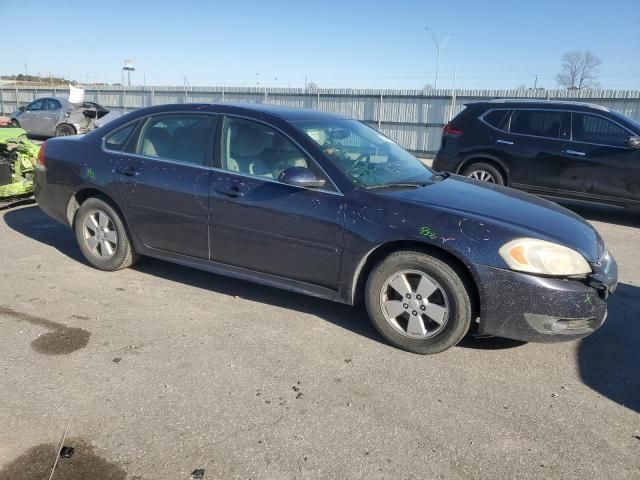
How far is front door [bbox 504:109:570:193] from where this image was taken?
788cm

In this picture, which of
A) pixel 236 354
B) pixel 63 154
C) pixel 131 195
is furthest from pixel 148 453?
pixel 63 154

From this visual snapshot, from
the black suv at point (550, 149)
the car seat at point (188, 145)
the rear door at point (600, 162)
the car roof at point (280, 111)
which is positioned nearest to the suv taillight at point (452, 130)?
the black suv at point (550, 149)

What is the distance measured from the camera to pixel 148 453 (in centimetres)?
252

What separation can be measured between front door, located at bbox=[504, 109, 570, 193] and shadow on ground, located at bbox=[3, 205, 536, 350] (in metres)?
4.88

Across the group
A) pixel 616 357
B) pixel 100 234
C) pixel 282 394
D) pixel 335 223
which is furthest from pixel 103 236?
pixel 616 357

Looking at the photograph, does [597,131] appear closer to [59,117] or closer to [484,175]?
[484,175]

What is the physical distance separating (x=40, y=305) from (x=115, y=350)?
1104 mm

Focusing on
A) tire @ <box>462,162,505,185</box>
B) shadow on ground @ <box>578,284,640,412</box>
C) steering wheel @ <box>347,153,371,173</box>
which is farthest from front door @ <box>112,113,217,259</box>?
tire @ <box>462,162,505,185</box>

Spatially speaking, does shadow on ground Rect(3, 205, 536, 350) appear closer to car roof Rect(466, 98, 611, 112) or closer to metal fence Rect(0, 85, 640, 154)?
car roof Rect(466, 98, 611, 112)

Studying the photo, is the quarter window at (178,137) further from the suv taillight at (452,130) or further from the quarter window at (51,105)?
the quarter window at (51,105)

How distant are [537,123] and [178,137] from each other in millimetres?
5841

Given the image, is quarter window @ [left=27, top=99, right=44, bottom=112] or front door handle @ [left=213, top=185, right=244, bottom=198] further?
quarter window @ [left=27, top=99, right=44, bottom=112]

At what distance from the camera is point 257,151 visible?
4.10 meters

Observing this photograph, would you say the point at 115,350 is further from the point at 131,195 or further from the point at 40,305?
the point at 131,195
